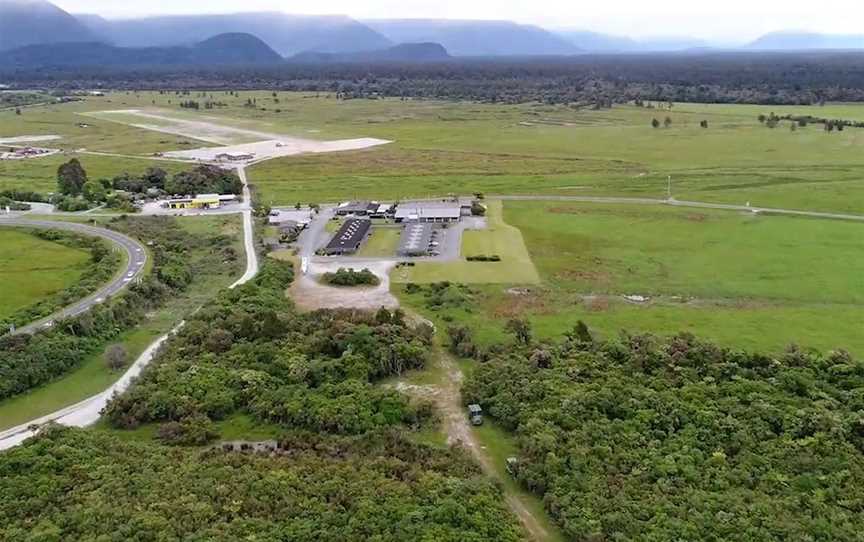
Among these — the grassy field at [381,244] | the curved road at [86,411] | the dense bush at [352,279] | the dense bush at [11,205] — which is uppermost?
the dense bush at [11,205]

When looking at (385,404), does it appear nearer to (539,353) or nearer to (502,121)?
(539,353)

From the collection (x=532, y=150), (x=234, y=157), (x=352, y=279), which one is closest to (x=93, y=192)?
(x=234, y=157)

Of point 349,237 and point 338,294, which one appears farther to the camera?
point 349,237

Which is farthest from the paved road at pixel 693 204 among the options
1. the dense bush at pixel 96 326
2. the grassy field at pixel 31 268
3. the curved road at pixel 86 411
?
the curved road at pixel 86 411

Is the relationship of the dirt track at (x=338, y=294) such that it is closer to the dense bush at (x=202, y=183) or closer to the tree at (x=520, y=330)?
the tree at (x=520, y=330)

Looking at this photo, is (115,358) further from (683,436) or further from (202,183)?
(202,183)

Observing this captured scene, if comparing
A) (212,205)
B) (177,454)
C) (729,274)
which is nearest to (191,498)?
(177,454)
